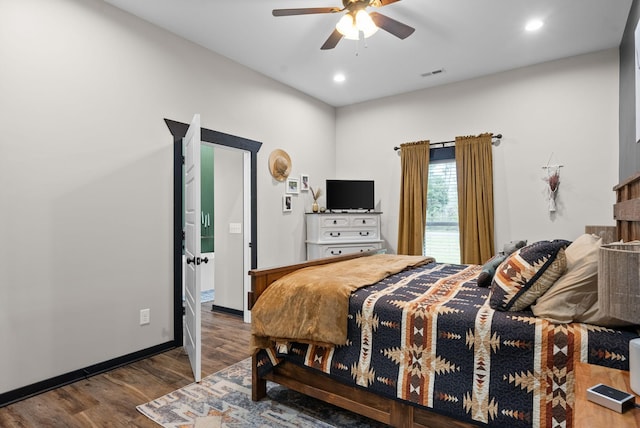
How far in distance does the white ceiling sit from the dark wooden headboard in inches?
62.7

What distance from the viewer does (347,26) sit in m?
2.62

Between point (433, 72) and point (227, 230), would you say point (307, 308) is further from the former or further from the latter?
point (433, 72)

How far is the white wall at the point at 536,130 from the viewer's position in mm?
3828

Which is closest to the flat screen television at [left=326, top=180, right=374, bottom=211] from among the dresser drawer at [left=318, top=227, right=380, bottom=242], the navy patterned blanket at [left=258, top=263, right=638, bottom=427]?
the dresser drawer at [left=318, top=227, right=380, bottom=242]

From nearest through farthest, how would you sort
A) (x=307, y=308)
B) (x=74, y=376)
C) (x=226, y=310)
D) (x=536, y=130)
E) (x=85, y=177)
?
(x=307, y=308) → (x=74, y=376) → (x=85, y=177) → (x=536, y=130) → (x=226, y=310)

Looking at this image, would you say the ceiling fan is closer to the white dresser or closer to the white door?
the white door

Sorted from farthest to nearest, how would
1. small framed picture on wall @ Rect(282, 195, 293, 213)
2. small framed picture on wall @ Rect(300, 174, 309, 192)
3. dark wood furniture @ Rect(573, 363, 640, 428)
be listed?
small framed picture on wall @ Rect(300, 174, 309, 192)
small framed picture on wall @ Rect(282, 195, 293, 213)
dark wood furniture @ Rect(573, 363, 640, 428)

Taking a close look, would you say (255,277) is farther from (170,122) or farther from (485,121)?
(485,121)

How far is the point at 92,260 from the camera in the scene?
2.82 meters

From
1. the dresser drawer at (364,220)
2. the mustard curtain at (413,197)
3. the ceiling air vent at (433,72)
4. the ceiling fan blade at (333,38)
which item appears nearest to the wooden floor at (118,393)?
the dresser drawer at (364,220)

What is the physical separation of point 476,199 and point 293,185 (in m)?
2.38

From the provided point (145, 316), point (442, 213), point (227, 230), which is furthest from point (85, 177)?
point (442, 213)

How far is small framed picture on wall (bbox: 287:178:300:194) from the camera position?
190 inches

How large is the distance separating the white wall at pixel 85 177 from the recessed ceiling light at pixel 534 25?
10.3 ft
